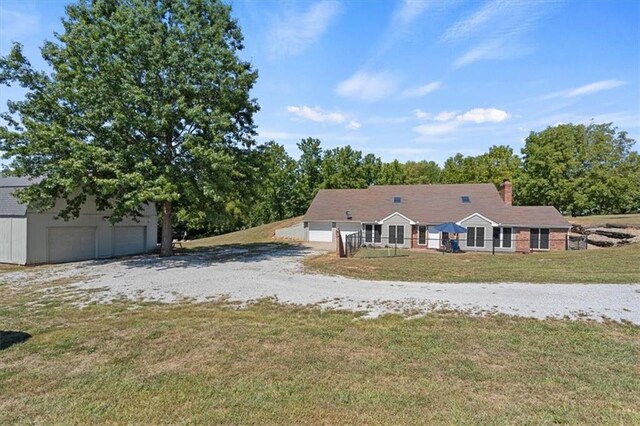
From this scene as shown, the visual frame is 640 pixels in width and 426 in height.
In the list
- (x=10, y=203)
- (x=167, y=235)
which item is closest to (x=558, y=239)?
(x=167, y=235)

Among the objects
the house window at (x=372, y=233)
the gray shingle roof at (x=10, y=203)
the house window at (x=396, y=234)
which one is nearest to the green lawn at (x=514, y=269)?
the house window at (x=396, y=234)

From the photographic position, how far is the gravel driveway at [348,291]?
332 inches

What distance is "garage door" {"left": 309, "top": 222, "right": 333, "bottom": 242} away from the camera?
102ft

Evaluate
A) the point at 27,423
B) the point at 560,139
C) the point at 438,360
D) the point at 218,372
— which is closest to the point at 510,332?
the point at 438,360

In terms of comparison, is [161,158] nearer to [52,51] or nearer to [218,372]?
[52,51]

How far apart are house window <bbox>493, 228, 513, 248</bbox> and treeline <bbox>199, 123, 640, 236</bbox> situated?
21598mm

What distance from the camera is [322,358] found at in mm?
5531

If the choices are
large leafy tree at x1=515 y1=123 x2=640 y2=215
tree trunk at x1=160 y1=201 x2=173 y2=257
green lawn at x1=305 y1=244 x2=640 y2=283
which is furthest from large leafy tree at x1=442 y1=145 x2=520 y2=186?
Result: tree trunk at x1=160 y1=201 x2=173 y2=257

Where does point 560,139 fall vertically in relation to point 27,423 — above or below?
above

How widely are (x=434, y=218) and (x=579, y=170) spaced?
94.1 ft

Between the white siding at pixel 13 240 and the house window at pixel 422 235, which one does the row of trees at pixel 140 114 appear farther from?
the house window at pixel 422 235

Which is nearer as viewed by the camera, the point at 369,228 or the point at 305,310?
the point at 305,310

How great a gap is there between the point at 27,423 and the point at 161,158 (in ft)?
51.9

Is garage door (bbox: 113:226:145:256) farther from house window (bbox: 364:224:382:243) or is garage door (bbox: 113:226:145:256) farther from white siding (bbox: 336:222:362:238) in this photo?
house window (bbox: 364:224:382:243)
